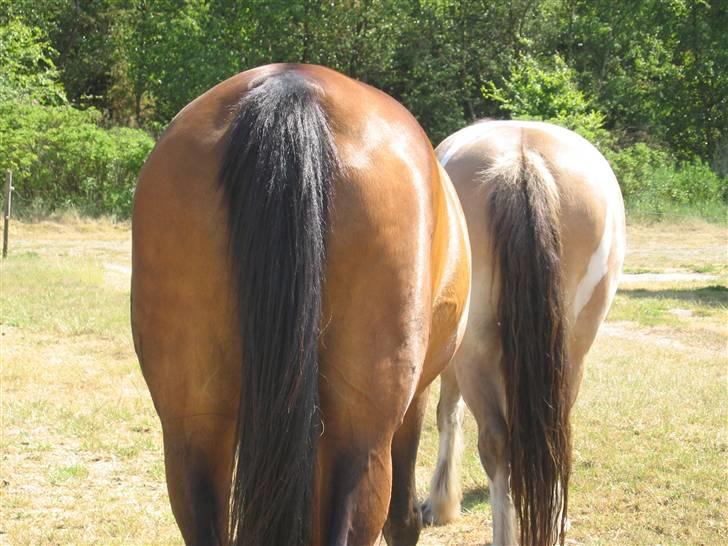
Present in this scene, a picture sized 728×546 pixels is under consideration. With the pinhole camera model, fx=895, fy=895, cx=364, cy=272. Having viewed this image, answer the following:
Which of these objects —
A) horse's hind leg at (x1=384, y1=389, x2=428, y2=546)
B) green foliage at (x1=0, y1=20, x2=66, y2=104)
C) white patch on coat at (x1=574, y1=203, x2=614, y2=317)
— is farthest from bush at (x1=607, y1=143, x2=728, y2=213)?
horse's hind leg at (x1=384, y1=389, x2=428, y2=546)

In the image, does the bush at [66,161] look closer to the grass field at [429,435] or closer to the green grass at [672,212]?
the grass field at [429,435]

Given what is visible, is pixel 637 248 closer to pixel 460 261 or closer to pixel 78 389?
pixel 78 389

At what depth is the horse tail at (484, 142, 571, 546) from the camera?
3195 millimetres

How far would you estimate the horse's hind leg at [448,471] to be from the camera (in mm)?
4098

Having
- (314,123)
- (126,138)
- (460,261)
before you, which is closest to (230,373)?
(314,123)

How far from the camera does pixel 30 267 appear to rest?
1184 cm

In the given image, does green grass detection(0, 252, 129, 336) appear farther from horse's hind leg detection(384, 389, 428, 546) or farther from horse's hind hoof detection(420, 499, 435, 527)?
horse's hind leg detection(384, 389, 428, 546)

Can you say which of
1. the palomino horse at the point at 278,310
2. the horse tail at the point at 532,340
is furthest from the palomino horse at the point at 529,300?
the palomino horse at the point at 278,310

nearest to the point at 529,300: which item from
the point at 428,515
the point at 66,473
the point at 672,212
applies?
the point at 428,515

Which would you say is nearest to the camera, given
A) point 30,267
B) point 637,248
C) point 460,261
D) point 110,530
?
point 460,261

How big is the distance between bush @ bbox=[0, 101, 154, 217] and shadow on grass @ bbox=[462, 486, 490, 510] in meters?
15.8

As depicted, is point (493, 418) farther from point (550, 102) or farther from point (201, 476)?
point (550, 102)

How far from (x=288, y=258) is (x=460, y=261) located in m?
0.80

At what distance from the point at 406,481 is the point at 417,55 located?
78.7 ft
